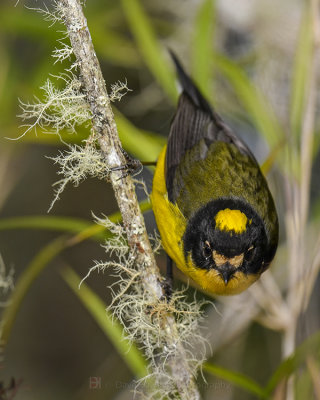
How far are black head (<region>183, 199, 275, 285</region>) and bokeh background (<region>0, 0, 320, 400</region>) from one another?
0.15 meters

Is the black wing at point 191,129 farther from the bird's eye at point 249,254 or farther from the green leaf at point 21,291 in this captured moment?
the green leaf at point 21,291

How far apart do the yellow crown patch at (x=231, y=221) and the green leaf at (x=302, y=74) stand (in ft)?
2.01

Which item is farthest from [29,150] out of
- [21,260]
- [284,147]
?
[284,147]

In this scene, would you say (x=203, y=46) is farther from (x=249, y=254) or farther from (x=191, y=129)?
(x=249, y=254)

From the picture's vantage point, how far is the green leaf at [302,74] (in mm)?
2771

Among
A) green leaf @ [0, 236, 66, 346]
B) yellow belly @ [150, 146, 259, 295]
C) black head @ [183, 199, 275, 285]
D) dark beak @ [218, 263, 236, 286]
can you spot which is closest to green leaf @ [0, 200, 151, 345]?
green leaf @ [0, 236, 66, 346]

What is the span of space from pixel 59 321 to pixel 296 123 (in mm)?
2020

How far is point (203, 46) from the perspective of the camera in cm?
292

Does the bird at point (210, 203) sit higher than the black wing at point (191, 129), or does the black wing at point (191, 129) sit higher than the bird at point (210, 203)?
the black wing at point (191, 129)

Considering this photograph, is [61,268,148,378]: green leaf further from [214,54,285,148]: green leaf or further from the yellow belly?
[214,54,285,148]: green leaf

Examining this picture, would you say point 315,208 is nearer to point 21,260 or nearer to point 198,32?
point 198,32

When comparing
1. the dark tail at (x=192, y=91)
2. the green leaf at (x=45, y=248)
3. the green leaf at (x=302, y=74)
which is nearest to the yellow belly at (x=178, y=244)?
the green leaf at (x=45, y=248)

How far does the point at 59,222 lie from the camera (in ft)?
8.04

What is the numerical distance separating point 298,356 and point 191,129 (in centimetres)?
140
